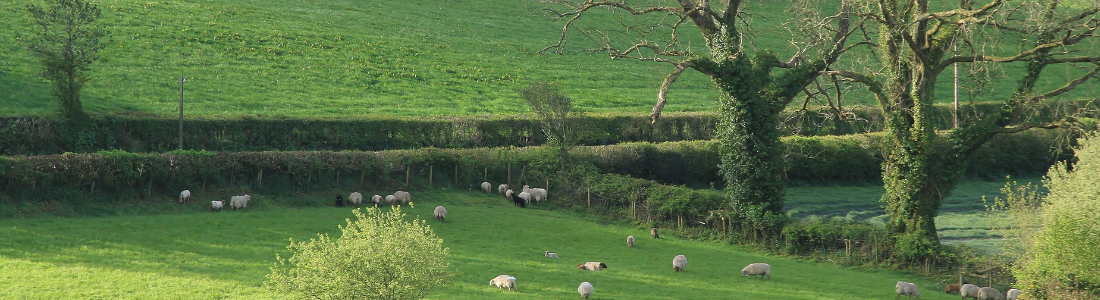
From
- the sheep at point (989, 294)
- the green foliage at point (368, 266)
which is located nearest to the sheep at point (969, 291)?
the sheep at point (989, 294)

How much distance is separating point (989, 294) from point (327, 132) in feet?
105

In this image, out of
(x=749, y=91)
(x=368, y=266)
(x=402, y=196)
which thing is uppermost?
(x=749, y=91)

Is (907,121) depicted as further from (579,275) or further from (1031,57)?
(579,275)

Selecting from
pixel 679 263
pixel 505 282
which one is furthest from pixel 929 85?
pixel 505 282

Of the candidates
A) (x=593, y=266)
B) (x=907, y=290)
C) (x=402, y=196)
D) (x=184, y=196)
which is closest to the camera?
(x=907, y=290)

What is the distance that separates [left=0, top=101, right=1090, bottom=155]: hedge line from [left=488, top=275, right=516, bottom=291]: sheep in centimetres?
1732

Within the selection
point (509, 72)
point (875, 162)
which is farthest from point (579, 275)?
point (509, 72)

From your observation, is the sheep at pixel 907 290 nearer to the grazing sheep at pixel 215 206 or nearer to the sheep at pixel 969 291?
the sheep at pixel 969 291

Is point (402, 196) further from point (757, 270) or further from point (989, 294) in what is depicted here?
point (989, 294)

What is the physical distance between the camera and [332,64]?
6019 cm

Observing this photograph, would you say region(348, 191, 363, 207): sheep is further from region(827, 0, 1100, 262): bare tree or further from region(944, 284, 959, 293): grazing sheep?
region(944, 284, 959, 293): grazing sheep

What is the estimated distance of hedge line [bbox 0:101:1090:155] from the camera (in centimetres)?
3806

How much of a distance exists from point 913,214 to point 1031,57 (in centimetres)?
679

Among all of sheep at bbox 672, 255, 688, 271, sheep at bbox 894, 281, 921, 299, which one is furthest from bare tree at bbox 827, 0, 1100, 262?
sheep at bbox 672, 255, 688, 271
